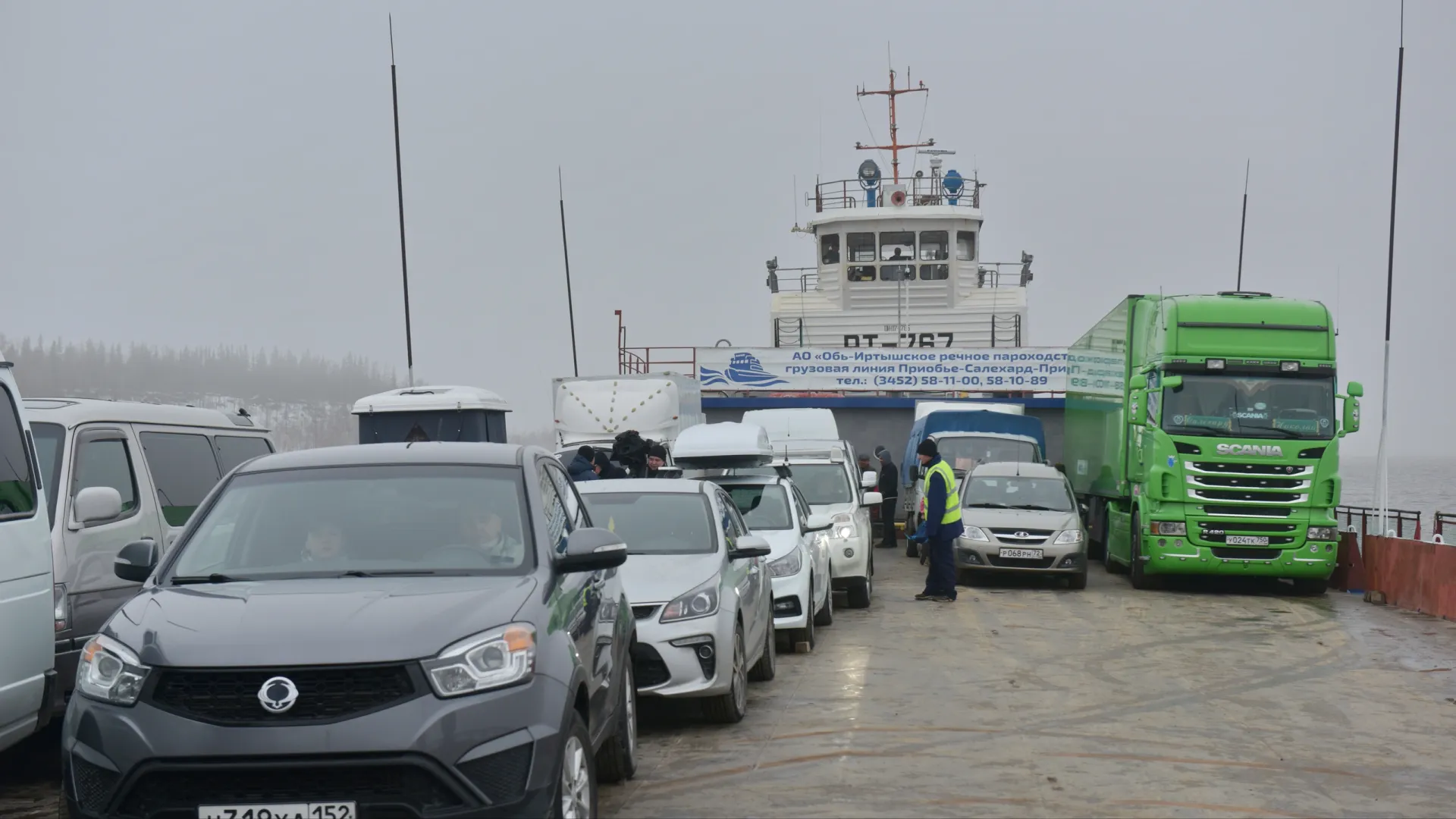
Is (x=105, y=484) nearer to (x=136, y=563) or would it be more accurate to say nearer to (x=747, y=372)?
(x=136, y=563)

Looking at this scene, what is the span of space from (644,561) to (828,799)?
3.03 metres

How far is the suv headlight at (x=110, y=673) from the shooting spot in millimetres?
5312

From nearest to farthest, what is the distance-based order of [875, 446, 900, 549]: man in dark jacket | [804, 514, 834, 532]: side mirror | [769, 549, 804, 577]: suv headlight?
1. [769, 549, 804, 577]: suv headlight
2. [804, 514, 834, 532]: side mirror
3. [875, 446, 900, 549]: man in dark jacket

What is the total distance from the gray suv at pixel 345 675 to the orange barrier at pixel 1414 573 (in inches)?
523

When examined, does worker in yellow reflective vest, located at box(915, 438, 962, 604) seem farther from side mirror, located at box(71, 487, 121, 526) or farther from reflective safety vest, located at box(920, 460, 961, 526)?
side mirror, located at box(71, 487, 121, 526)

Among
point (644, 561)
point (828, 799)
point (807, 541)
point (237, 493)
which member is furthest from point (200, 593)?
point (807, 541)

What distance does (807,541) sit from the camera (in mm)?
14609

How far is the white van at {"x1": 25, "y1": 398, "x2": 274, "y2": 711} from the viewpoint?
7953 mm

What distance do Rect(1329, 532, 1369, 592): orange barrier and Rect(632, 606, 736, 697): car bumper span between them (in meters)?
13.3

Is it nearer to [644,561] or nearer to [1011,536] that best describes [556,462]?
[644,561]

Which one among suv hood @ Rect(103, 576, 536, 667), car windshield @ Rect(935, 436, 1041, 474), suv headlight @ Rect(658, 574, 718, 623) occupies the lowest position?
car windshield @ Rect(935, 436, 1041, 474)

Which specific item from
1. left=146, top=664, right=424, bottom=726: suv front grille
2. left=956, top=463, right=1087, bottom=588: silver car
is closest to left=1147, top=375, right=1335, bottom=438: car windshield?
left=956, top=463, right=1087, bottom=588: silver car

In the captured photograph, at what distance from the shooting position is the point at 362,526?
6.36m

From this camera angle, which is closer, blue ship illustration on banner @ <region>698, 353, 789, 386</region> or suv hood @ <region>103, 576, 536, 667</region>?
suv hood @ <region>103, 576, 536, 667</region>
